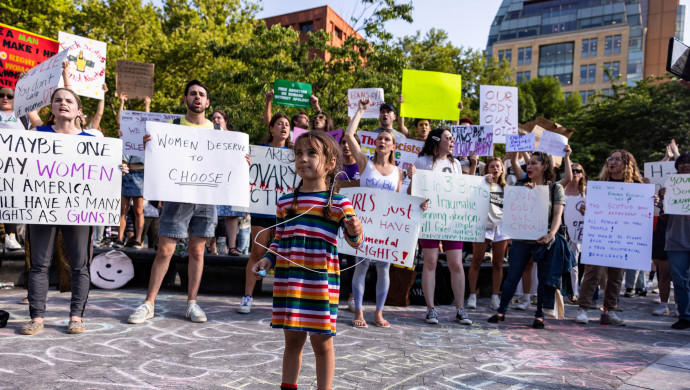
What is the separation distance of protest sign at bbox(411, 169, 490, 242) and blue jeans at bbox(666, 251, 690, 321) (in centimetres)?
228

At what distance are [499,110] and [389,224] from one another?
154 inches

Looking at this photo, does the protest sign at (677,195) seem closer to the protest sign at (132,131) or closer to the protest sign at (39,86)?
the protest sign at (39,86)

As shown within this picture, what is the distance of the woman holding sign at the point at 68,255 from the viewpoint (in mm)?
4078

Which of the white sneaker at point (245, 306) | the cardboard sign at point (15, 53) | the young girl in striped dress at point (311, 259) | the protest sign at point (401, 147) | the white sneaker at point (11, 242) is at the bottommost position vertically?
the white sneaker at point (245, 306)

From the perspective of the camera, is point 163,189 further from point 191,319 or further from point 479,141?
point 479,141

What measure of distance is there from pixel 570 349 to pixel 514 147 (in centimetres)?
345

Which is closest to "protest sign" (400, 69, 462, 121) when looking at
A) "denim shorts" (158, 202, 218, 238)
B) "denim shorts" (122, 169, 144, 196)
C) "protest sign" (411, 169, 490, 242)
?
"protest sign" (411, 169, 490, 242)

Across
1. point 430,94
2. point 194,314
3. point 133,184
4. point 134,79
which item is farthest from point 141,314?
point 134,79

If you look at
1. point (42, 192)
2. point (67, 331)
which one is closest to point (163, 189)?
point (42, 192)

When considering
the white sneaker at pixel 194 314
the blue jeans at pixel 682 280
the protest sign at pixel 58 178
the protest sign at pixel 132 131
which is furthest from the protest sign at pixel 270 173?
the blue jeans at pixel 682 280

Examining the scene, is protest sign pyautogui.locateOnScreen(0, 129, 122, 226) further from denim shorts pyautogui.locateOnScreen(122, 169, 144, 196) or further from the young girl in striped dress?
denim shorts pyautogui.locateOnScreen(122, 169, 144, 196)

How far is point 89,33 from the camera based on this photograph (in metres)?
19.5

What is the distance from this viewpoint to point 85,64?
6660 mm

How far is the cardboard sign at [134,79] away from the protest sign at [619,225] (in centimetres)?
680
